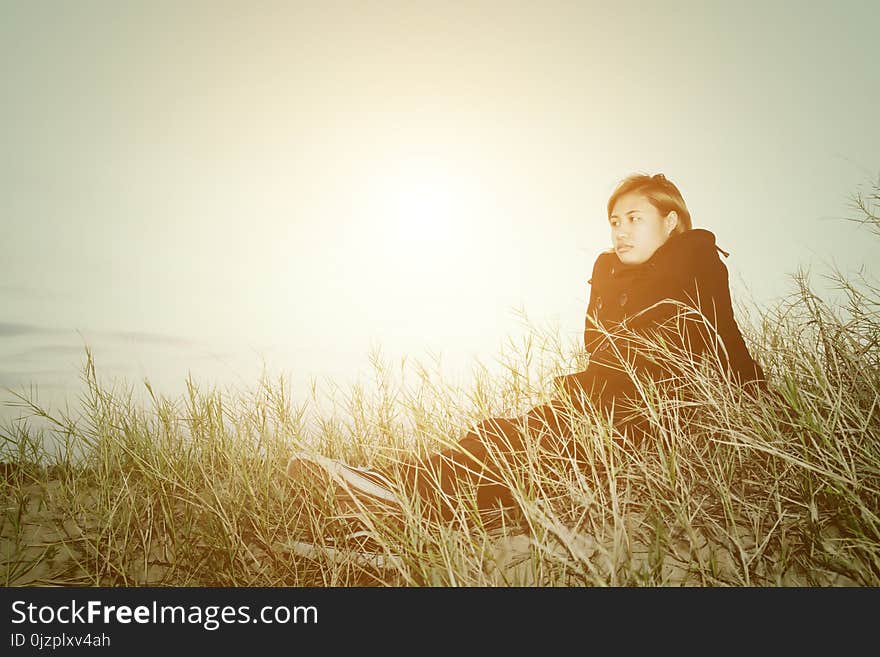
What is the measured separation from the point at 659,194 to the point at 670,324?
593 millimetres

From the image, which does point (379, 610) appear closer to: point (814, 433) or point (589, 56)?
point (814, 433)

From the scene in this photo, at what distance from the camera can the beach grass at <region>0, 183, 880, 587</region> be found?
121 cm

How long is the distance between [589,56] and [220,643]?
2858 mm

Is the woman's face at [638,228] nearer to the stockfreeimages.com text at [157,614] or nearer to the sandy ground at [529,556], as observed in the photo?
the sandy ground at [529,556]

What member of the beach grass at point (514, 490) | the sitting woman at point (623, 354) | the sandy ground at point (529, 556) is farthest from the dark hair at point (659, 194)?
the sandy ground at point (529, 556)

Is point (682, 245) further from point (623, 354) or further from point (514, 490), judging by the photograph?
point (514, 490)

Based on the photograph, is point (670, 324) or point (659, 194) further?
point (659, 194)

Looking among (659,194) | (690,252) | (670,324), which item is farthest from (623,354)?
(659,194)

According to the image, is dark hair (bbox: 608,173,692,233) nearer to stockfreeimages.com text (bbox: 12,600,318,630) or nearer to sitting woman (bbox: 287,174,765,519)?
sitting woman (bbox: 287,174,765,519)

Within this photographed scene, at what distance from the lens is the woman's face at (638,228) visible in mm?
1852

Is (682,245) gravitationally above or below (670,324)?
above

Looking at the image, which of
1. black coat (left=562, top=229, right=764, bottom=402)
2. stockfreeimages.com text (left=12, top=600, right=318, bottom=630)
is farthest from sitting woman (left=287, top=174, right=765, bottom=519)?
stockfreeimages.com text (left=12, top=600, right=318, bottom=630)

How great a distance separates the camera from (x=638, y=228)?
1863mm

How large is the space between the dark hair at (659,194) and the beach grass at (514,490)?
47cm
